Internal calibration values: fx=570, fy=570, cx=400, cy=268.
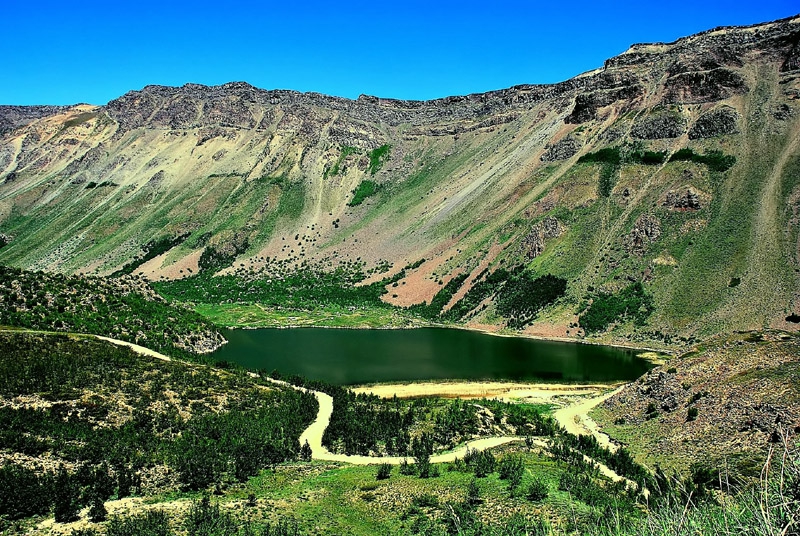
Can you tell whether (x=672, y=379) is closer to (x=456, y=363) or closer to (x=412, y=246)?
(x=456, y=363)

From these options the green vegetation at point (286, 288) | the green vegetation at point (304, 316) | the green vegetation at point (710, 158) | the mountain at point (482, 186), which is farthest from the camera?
the green vegetation at point (286, 288)

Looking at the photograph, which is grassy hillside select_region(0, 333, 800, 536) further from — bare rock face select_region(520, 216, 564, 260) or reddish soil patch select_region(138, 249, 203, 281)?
reddish soil patch select_region(138, 249, 203, 281)

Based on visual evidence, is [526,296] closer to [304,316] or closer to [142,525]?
[304,316]

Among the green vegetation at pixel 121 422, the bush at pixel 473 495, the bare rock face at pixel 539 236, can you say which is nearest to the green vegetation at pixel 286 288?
the bare rock face at pixel 539 236

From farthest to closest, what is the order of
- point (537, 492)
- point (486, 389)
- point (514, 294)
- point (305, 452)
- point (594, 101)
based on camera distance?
1. point (594, 101)
2. point (514, 294)
3. point (486, 389)
4. point (305, 452)
5. point (537, 492)

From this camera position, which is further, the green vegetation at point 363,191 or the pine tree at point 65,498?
the green vegetation at point 363,191

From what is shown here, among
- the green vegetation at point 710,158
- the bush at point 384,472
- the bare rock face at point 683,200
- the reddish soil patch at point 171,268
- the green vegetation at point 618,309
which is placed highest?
the green vegetation at point 710,158

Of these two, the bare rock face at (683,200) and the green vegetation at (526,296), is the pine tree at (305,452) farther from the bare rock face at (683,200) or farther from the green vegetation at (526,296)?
the bare rock face at (683,200)

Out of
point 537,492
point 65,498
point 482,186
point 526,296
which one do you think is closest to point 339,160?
point 482,186
